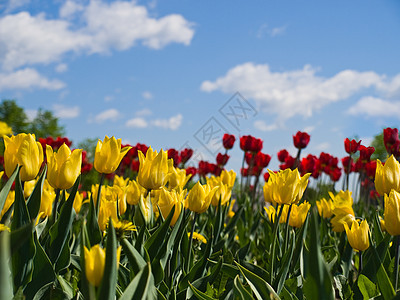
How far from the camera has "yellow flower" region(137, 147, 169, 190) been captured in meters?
2.08

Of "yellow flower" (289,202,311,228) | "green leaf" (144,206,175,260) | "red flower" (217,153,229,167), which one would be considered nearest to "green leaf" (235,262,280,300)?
"green leaf" (144,206,175,260)

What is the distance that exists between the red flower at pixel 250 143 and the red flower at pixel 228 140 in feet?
0.79

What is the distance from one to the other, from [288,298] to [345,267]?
1271 mm

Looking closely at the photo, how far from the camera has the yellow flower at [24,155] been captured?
1.77 m

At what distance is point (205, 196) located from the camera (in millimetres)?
2184

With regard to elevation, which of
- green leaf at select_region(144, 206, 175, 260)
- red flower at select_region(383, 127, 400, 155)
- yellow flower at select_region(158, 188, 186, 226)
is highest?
red flower at select_region(383, 127, 400, 155)

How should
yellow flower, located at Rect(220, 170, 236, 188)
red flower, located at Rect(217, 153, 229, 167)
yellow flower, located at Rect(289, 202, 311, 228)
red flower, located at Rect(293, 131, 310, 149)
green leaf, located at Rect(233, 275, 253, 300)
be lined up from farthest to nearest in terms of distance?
red flower, located at Rect(217, 153, 229, 167), red flower, located at Rect(293, 131, 310, 149), yellow flower, located at Rect(220, 170, 236, 188), yellow flower, located at Rect(289, 202, 311, 228), green leaf, located at Rect(233, 275, 253, 300)

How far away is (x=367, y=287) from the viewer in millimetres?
1992

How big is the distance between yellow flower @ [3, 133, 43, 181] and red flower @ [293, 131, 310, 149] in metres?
3.96

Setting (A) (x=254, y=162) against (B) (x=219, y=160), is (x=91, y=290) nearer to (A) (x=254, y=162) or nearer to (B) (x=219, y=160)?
(A) (x=254, y=162)

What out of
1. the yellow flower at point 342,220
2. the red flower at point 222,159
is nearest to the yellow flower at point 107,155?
the yellow flower at point 342,220

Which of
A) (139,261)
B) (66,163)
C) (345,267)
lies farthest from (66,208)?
(345,267)

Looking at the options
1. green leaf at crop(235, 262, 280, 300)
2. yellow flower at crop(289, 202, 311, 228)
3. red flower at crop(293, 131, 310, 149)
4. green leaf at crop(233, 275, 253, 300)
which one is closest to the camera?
green leaf at crop(233, 275, 253, 300)

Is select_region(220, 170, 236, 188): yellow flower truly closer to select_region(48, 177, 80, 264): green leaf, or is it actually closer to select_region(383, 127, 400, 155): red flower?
select_region(383, 127, 400, 155): red flower
